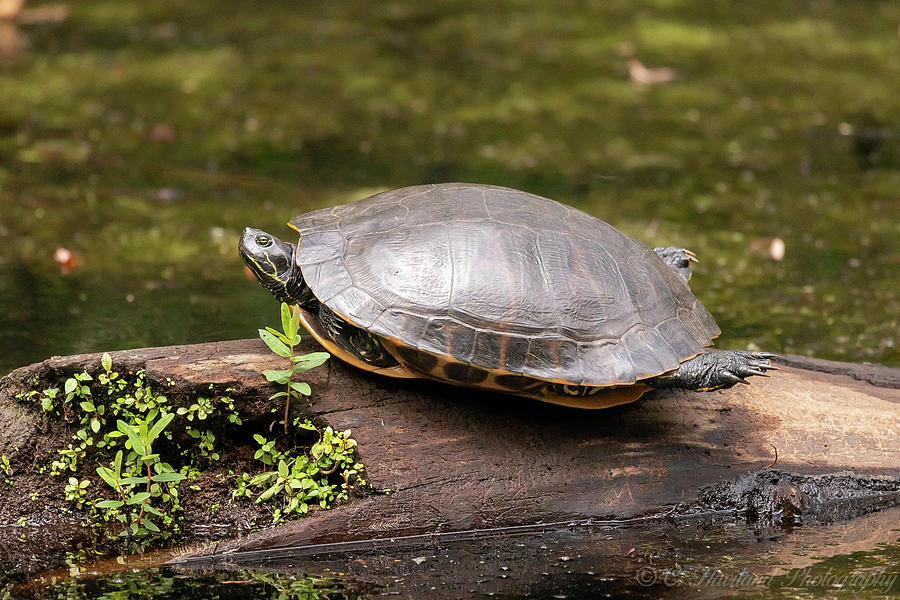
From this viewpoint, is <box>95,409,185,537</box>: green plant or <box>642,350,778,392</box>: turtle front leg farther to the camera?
<box>642,350,778,392</box>: turtle front leg

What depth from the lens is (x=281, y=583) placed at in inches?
121

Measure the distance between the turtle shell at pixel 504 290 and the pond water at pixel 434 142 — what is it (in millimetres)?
759

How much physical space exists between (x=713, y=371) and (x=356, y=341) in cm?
127

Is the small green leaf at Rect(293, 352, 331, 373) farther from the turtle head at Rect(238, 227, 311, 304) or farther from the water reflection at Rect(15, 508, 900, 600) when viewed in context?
the water reflection at Rect(15, 508, 900, 600)

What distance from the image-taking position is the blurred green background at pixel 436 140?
5.48 m

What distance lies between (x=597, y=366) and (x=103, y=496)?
5.73ft

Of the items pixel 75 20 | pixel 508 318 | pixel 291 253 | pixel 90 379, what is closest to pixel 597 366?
pixel 508 318

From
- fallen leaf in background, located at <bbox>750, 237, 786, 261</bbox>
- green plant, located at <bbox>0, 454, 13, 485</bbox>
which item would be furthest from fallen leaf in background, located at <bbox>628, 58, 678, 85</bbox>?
green plant, located at <bbox>0, 454, 13, 485</bbox>

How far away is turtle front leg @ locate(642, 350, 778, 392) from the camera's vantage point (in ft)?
11.3

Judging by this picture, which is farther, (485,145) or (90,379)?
(485,145)

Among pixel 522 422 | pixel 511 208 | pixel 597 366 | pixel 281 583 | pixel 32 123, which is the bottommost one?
pixel 32 123

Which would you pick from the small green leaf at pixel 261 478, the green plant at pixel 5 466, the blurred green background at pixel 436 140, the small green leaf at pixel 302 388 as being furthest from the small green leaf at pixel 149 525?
the blurred green background at pixel 436 140

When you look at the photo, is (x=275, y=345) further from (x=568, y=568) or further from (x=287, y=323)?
(x=568, y=568)

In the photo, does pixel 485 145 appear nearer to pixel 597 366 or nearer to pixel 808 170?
pixel 808 170
